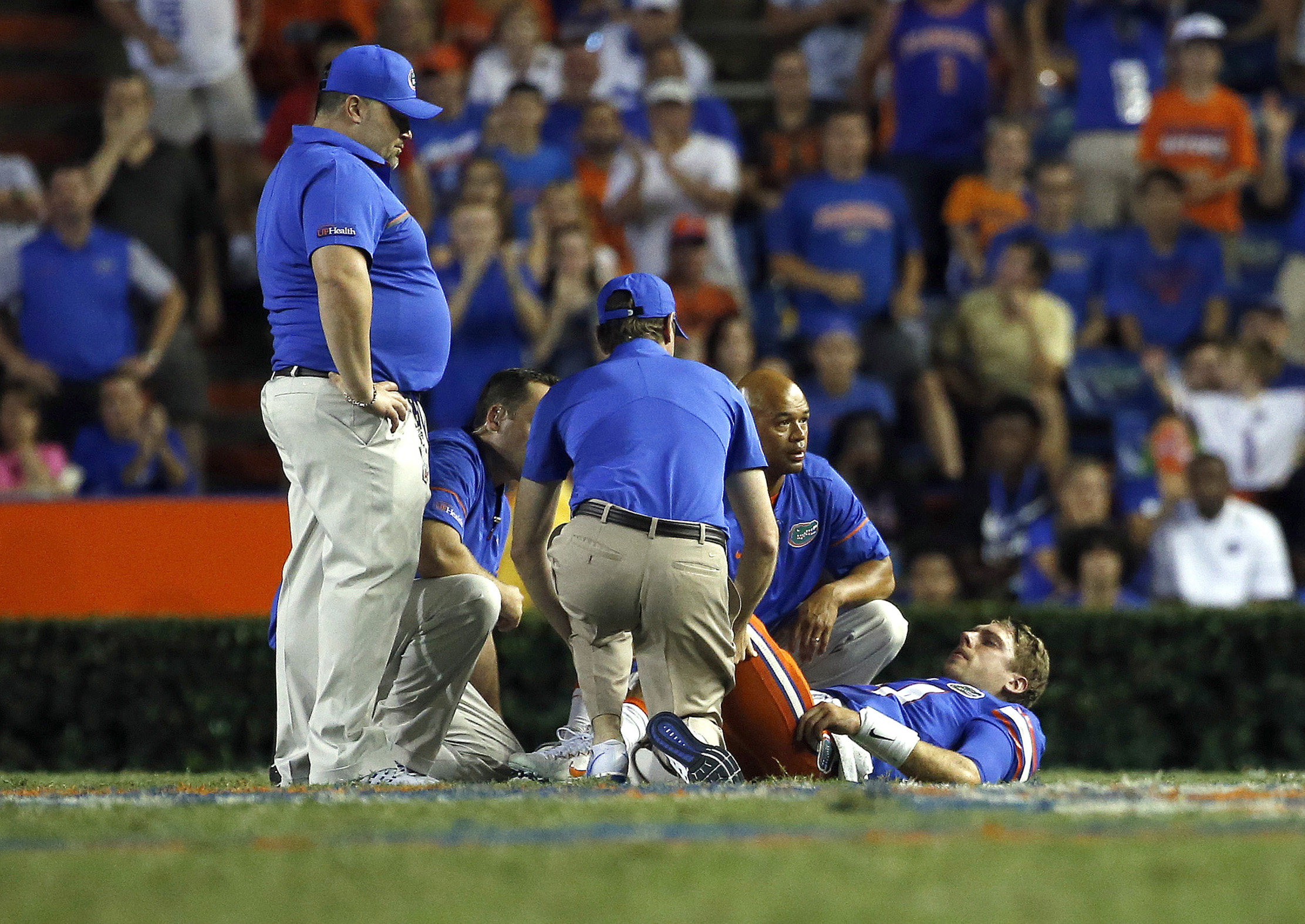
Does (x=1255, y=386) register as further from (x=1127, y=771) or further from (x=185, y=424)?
(x=185, y=424)

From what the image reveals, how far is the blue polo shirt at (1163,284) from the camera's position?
12414mm

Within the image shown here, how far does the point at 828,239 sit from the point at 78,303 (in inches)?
196

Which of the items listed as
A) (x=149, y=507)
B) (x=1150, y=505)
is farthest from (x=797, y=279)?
(x=149, y=507)

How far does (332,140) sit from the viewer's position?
5711mm

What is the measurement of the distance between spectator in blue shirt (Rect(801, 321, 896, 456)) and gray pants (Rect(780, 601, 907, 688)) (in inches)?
169

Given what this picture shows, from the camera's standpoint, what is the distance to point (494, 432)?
21.2 ft

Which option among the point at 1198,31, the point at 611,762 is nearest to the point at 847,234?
the point at 1198,31

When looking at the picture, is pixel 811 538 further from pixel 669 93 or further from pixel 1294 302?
pixel 1294 302

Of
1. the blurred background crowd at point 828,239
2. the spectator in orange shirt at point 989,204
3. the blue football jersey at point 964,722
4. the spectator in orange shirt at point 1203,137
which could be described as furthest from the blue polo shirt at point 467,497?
the spectator in orange shirt at point 1203,137

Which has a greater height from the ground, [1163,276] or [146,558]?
[1163,276]

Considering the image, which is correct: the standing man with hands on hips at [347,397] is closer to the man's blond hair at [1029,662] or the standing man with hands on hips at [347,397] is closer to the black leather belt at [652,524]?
the black leather belt at [652,524]

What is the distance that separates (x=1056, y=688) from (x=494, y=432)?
3829 millimetres

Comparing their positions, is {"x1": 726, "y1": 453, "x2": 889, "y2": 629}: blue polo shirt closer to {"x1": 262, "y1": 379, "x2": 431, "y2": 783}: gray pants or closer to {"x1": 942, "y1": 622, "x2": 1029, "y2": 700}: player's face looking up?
{"x1": 942, "y1": 622, "x2": 1029, "y2": 700}: player's face looking up

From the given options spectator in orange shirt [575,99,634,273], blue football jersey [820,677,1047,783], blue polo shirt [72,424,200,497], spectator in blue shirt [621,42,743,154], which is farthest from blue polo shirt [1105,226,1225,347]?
blue football jersey [820,677,1047,783]
